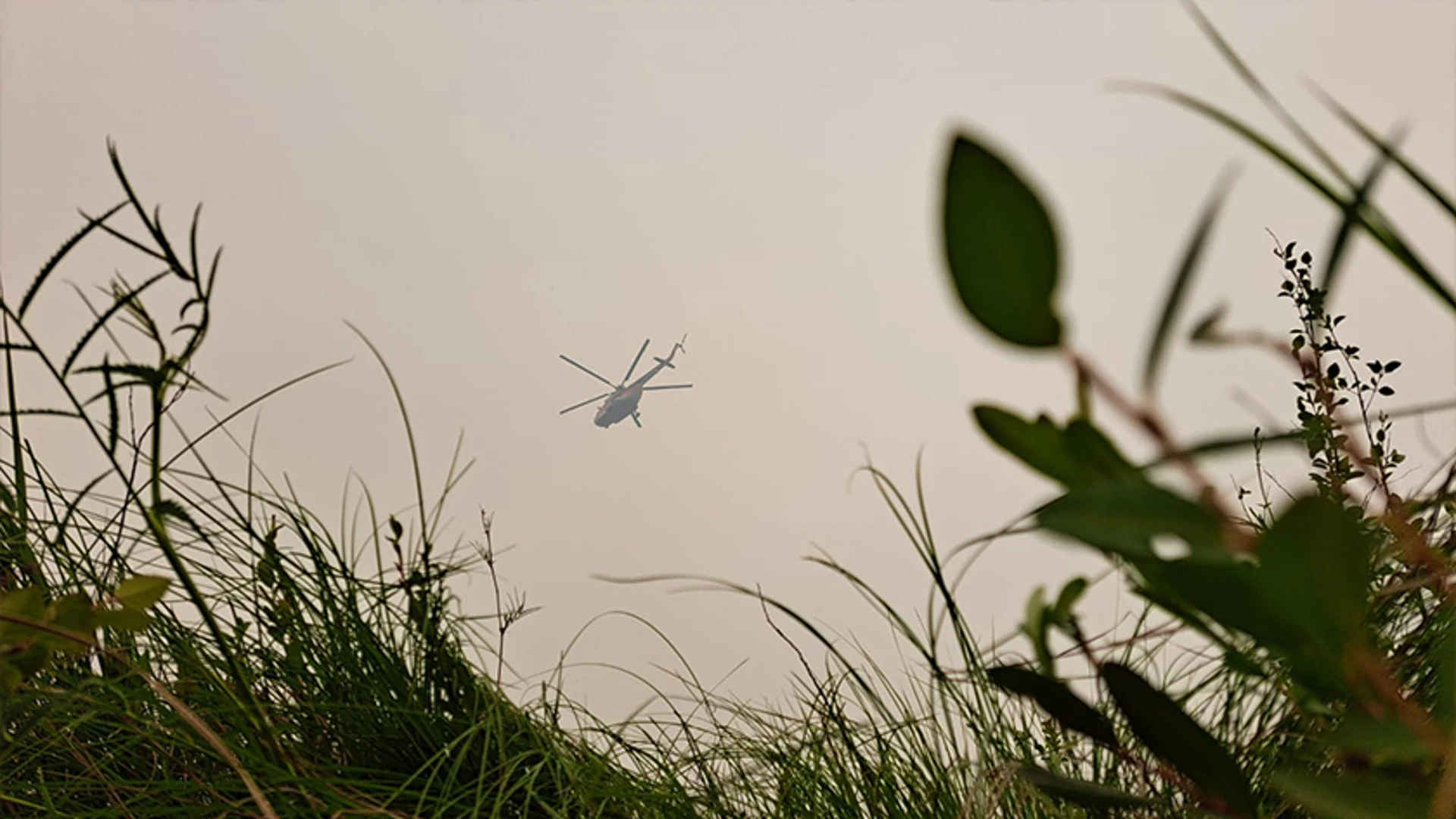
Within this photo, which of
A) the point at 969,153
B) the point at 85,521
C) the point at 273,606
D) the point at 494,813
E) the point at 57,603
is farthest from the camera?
the point at 85,521

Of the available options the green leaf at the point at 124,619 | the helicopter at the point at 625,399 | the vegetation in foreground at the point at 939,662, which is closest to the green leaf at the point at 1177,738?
the vegetation in foreground at the point at 939,662

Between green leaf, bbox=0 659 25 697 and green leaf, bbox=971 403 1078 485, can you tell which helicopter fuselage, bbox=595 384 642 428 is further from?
green leaf, bbox=971 403 1078 485

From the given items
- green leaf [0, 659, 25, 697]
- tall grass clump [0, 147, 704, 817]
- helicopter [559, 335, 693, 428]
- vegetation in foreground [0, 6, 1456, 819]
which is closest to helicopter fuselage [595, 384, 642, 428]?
helicopter [559, 335, 693, 428]

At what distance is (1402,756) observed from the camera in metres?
0.12

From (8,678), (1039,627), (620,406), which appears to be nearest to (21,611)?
(8,678)

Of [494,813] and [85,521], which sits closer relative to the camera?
[494,813]

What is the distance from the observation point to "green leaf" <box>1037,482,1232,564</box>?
10 centimetres

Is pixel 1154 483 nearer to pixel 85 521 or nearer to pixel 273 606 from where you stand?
pixel 273 606

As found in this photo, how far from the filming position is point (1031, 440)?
0.12 meters

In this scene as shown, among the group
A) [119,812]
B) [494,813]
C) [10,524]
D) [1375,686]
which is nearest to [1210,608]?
[1375,686]

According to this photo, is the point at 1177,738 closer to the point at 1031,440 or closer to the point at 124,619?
the point at 1031,440

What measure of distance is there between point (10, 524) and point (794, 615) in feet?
1.53

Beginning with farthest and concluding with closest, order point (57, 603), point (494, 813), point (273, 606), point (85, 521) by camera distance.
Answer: point (85, 521) < point (273, 606) < point (494, 813) < point (57, 603)

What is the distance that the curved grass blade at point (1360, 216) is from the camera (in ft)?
0.46
